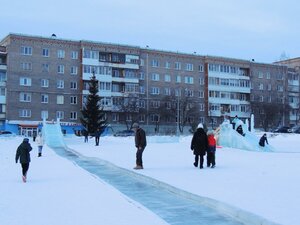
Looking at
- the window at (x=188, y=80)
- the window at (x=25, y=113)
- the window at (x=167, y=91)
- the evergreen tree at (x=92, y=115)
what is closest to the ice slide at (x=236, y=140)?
the evergreen tree at (x=92, y=115)

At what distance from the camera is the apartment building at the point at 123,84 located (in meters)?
73.2

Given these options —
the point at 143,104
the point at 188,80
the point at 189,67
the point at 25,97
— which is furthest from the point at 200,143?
the point at 189,67

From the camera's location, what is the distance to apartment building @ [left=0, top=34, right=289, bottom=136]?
240 ft

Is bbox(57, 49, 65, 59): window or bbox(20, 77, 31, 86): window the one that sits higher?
bbox(57, 49, 65, 59): window

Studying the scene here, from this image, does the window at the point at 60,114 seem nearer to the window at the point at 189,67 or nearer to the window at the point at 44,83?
the window at the point at 44,83

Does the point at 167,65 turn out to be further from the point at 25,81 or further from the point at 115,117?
the point at 25,81

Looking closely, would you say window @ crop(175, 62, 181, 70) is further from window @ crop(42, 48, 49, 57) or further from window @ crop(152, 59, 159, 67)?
window @ crop(42, 48, 49, 57)

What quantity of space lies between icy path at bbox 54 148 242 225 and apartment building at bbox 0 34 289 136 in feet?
168

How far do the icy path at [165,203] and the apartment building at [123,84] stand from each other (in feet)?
168

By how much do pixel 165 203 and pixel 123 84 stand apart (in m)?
71.4

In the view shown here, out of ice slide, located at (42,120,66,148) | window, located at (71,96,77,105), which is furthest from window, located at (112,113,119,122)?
ice slide, located at (42,120,66,148)

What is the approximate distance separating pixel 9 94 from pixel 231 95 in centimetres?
4359

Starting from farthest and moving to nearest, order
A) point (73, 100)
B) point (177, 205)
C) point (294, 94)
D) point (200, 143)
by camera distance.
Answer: point (294, 94)
point (73, 100)
point (200, 143)
point (177, 205)

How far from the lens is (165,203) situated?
10.6 meters
